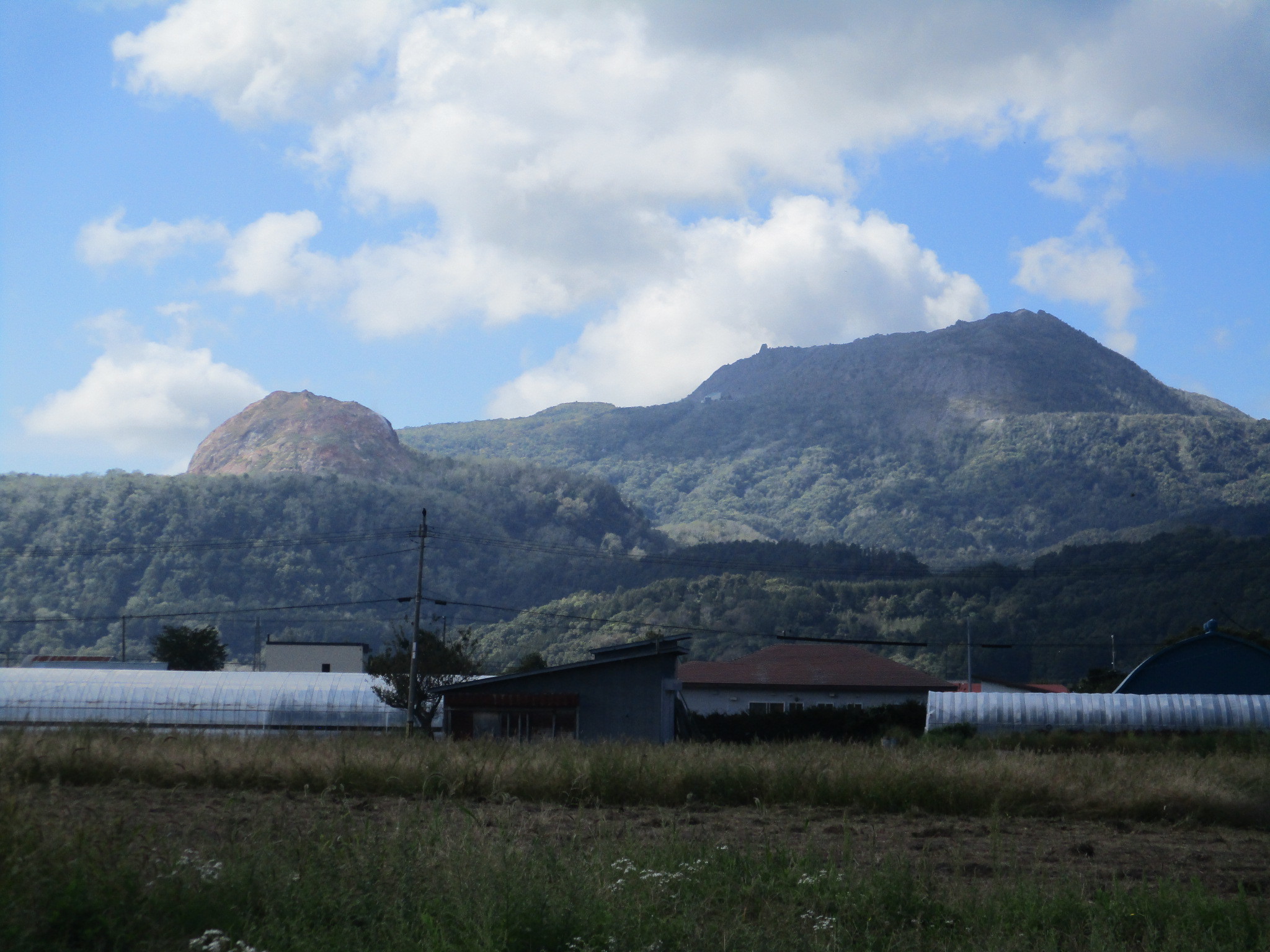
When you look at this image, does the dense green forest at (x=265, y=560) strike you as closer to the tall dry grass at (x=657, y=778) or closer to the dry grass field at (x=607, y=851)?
the tall dry grass at (x=657, y=778)

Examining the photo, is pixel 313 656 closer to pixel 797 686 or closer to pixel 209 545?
pixel 797 686

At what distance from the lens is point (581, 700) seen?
3575cm

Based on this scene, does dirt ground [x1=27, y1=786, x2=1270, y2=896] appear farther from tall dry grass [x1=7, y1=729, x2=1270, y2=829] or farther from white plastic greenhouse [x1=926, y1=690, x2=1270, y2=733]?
white plastic greenhouse [x1=926, y1=690, x2=1270, y2=733]

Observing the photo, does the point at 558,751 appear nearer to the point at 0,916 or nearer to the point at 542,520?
the point at 0,916

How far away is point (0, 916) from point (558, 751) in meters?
11.2

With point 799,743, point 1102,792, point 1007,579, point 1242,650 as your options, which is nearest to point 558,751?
point 799,743

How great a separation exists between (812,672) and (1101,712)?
21.4 metres

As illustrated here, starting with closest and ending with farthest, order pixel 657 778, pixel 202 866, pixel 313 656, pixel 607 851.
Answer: pixel 202 866 → pixel 607 851 → pixel 657 778 → pixel 313 656

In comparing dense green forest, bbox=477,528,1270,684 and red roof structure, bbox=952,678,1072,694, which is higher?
dense green forest, bbox=477,528,1270,684

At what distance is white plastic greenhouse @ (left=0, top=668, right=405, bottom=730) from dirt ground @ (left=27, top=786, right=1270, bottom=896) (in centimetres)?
2547

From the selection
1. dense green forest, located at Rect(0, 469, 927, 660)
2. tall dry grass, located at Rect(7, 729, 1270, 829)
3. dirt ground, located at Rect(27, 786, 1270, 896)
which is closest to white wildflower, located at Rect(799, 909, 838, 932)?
dirt ground, located at Rect(27, 786, 1270, 896)

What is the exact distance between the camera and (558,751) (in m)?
16.6

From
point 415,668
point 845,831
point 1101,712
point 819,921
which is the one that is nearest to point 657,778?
point 845,831

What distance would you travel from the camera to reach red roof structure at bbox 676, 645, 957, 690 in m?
53.0
